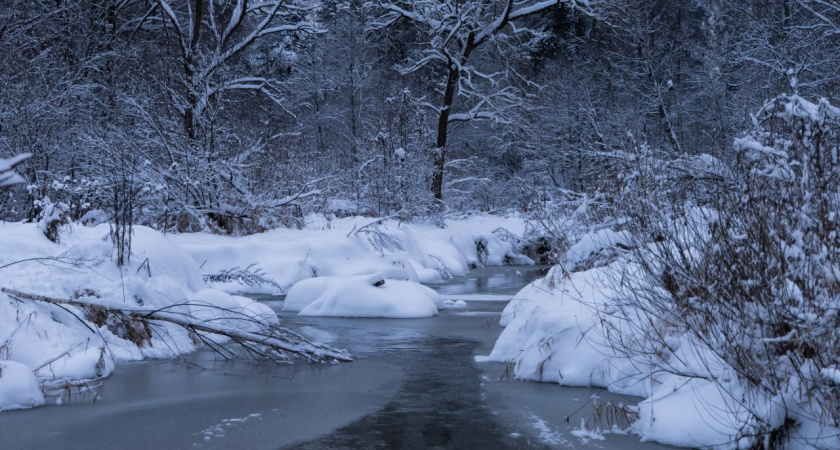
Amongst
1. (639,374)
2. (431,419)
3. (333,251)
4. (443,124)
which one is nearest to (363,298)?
(333,251)

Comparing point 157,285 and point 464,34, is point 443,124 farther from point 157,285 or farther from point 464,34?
point 157,285

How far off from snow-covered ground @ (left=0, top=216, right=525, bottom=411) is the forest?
230 millimetres

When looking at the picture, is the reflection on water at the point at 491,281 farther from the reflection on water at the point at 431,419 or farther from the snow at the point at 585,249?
the reflection on water at the point at 431,419

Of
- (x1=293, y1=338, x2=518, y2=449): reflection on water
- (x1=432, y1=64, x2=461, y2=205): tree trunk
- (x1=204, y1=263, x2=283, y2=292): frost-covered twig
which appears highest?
(x1=432, y1=64, x2=461, y2=205): tree trunk

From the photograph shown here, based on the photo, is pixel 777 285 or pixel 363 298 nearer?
pixel 777 285

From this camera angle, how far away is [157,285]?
8812 mm

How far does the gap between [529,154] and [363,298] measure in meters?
22.5

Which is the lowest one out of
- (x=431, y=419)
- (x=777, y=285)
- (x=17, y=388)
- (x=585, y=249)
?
(x=431, y=419)

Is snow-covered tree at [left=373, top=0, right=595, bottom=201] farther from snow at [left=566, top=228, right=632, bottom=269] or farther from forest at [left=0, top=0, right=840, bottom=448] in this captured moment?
snow at [left=566, top=228, right=632, bottom=269]

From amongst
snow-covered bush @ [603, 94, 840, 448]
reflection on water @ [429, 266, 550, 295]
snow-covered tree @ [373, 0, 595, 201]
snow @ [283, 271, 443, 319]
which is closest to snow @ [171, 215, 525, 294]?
reflection on water @ [429, 266, 550, 295]

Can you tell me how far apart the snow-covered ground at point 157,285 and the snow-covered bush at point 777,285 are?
3841mm

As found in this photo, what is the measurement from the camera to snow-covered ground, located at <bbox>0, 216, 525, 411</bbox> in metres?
6.72

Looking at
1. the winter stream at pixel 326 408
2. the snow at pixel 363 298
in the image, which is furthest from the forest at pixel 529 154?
the snow at pixel 363 298

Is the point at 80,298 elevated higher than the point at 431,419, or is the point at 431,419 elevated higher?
the point at 80,298
